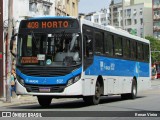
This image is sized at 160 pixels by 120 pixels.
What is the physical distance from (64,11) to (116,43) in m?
29.6

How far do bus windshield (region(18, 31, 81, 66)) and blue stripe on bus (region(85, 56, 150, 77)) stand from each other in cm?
114

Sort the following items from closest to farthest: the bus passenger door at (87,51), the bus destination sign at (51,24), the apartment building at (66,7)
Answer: the bus destination sign at (51,24), the bus passenger door at (87,51), the apartment building at (66,7)

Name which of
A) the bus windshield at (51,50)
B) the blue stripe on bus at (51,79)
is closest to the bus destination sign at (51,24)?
the bus windshield at (51,50)

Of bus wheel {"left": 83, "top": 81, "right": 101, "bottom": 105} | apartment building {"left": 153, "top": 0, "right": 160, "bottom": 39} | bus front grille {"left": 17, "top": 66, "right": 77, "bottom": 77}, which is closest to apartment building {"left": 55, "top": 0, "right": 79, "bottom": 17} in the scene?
bus wheel {"left": 83, "top": 81, "right": 101, "bottom": 105}

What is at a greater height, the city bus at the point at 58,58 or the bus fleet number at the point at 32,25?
the bus fleet number at the point at 32,25

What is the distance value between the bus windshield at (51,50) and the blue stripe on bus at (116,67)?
1.14 meters

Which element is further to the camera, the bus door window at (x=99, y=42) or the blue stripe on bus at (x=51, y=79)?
the bus door window at (x=99, y=42)

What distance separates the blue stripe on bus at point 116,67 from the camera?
20.5m

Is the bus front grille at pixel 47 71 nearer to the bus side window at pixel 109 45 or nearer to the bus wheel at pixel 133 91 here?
the bus side window at pixel 109 45

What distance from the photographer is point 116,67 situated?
23562 millimetres

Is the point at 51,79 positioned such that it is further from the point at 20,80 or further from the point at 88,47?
the point at 88,47

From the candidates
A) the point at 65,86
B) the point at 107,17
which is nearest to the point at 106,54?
the point at 65,86

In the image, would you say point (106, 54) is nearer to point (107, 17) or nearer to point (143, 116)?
point (143, 116)

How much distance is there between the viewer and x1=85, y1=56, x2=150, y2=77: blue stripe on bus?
67.4 feet
